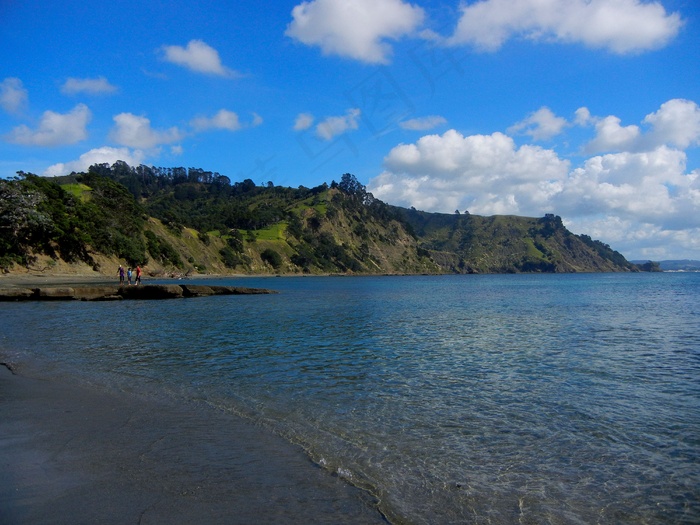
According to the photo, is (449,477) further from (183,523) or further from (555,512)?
(183,523)

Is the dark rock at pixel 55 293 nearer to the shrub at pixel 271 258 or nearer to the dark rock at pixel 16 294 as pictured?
the dark rock at pixel 16 294

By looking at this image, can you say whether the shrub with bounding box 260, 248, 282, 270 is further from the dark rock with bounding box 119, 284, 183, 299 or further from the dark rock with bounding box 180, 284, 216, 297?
the dark rock with bounding box 119, 284, 183, 299

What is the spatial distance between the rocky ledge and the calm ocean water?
52.0 feet

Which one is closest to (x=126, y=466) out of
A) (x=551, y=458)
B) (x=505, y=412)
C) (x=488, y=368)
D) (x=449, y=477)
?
(x=449, y=477)

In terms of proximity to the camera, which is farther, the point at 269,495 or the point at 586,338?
the point at 586,338

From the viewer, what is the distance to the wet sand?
19.6 ft

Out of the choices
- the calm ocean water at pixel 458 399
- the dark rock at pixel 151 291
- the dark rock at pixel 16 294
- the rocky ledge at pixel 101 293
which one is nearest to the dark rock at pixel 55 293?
the rocky ledge at pixel 101 293

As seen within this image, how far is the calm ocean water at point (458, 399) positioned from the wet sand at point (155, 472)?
71cm

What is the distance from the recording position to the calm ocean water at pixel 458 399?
7000mm

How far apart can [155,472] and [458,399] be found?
745 centimetres

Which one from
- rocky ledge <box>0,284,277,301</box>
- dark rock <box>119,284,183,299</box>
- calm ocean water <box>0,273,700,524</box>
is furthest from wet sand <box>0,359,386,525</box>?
dark rock <box>119,284,183,299</box>

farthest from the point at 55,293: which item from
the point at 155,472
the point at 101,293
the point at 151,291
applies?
the point at 155,472

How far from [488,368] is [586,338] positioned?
33.7ft

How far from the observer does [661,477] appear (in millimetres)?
7578
